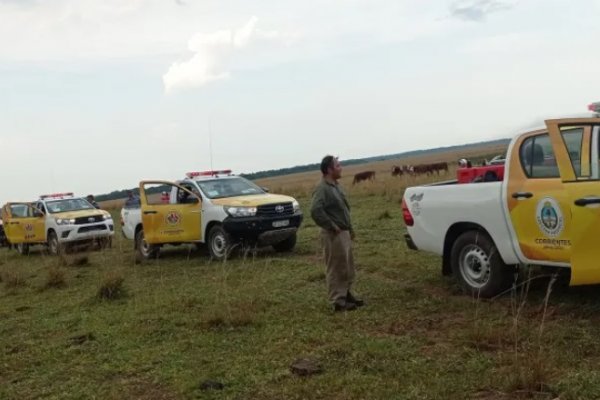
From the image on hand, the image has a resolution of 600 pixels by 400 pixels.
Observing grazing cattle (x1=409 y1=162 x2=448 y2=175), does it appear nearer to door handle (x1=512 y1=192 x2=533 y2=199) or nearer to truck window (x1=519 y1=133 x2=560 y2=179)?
truck window (x1=519 y1=133 x2=560 y2=179)

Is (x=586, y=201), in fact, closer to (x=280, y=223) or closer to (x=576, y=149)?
(x=576, y=149)

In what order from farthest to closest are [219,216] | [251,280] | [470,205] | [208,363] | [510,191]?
1. [219,216]
2. [251,280]
3. [470,205]
4. [510,191]
5. [208,363]

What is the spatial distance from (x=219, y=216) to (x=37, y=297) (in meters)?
3.54

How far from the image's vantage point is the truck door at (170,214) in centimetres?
1351

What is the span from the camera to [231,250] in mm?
12852

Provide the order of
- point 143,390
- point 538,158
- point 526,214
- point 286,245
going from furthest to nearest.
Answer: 1. point 286,245
2. point 538,158
3. point 526,214
4. point 143,390

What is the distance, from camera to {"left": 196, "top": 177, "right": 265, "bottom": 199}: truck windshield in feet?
44.3

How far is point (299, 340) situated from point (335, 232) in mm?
1630

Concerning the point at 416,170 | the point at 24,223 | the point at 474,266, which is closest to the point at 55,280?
the point at 474,266

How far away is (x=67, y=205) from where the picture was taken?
65.0 feet

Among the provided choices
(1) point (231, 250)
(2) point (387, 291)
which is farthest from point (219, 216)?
(2) point (387, 291)

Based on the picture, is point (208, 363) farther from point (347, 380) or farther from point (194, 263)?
point (194, 263)

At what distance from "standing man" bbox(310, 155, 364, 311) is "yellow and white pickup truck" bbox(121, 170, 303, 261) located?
4.17 m

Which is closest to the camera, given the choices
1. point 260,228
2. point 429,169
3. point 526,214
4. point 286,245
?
point 526,214
